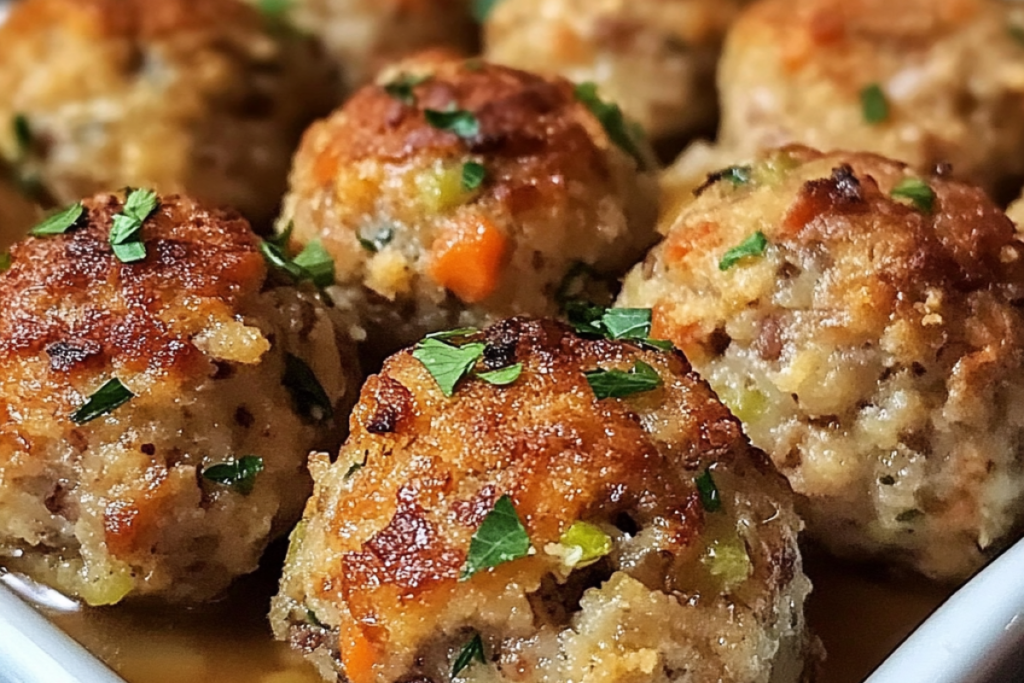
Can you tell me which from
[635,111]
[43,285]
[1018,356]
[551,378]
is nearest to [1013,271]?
[1018,356]

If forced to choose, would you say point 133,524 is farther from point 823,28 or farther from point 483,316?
point 823,28

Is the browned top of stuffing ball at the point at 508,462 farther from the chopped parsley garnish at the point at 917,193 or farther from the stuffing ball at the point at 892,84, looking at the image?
the stuffing ball at the point at 892,84

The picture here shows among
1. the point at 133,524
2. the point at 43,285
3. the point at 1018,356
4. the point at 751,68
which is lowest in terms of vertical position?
the point at 1018,356

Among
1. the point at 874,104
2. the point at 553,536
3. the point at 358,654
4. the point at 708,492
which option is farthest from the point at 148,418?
the point at 874,104

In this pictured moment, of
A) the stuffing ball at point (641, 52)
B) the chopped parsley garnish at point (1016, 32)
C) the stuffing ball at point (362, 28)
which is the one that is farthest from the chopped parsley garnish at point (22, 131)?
the chopped parsley garnish at point (1016, 32)

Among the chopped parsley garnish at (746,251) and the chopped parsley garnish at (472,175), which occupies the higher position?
the chopped parsley garnish at (472,175)

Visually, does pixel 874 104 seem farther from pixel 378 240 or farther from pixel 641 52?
pixel 378 240
